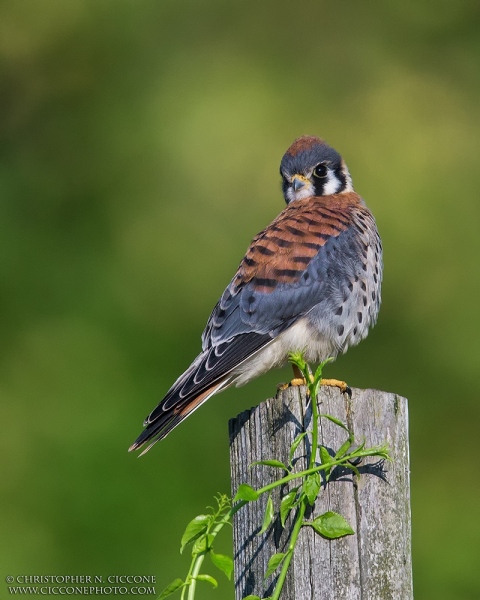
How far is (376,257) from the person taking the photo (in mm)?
3746

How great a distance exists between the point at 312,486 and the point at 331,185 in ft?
8.09

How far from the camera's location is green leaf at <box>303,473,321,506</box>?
6.43ft

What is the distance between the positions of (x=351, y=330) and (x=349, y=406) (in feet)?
4.64

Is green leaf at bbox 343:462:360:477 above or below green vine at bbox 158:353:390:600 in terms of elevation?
above

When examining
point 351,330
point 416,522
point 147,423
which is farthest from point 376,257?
point 416,522

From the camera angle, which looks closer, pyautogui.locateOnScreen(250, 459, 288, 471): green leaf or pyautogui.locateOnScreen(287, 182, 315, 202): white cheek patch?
pyautogui.locateOnScreen(250, 459, 288, 471): green leaf

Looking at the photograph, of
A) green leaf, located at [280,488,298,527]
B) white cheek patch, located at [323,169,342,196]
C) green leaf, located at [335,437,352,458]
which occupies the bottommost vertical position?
green leaf, located at [280,488,298,527]

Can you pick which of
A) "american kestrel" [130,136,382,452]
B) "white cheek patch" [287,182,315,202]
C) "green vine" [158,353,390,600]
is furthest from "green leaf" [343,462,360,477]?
"white cheek patch" [287,182,315,202]

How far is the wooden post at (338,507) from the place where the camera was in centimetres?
198

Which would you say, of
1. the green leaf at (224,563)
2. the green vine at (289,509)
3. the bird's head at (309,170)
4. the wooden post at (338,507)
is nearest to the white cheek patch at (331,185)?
the bird's head at (309,170)

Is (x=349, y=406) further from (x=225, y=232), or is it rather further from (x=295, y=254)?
(x=225, y=232)

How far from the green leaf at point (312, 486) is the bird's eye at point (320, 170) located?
2384mm

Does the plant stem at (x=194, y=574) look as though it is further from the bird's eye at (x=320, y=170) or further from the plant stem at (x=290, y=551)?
the bird's eye at (x=320, y=170)

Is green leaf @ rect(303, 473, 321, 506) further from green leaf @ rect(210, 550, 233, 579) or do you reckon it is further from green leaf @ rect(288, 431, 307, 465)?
green leaf @ rect(210, 550, 233, 579)
